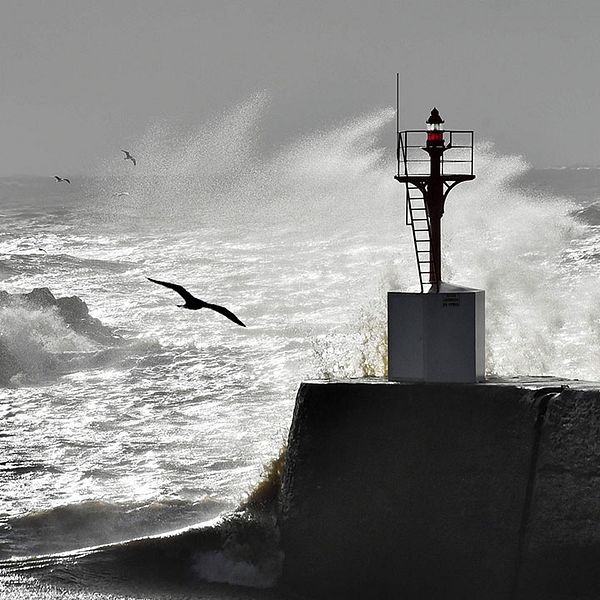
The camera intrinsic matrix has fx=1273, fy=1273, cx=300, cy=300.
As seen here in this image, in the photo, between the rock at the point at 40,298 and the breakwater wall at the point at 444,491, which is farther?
the rock at the point at 40,298

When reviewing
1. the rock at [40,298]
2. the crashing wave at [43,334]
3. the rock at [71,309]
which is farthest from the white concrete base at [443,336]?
the rock at [40,298]

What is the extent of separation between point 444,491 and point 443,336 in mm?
1201

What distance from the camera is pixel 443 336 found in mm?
9820

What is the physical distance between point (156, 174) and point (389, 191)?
23.0m

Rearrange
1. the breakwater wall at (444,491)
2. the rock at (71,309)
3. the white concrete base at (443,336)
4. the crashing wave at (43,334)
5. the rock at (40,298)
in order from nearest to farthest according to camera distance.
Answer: the breakwater wall at (444,491), the white concrete base at (443,336), the crashing wave at (43,334), the rock at (71,309), the rock at (40,298)

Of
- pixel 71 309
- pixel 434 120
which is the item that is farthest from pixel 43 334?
pixel 434 120

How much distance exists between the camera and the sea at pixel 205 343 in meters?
10.6

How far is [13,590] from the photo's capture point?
945 cm

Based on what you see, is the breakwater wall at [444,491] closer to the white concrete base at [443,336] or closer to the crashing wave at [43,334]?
the white concrete base at [443,336]

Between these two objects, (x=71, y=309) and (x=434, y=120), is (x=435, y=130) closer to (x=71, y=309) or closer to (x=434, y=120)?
(x=434, y=120)

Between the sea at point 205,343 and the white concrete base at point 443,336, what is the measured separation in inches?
17.5

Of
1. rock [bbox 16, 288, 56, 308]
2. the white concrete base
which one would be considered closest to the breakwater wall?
the white concrete base

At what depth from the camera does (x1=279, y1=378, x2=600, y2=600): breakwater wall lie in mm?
8953

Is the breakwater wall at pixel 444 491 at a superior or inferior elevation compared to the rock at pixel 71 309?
inferior
